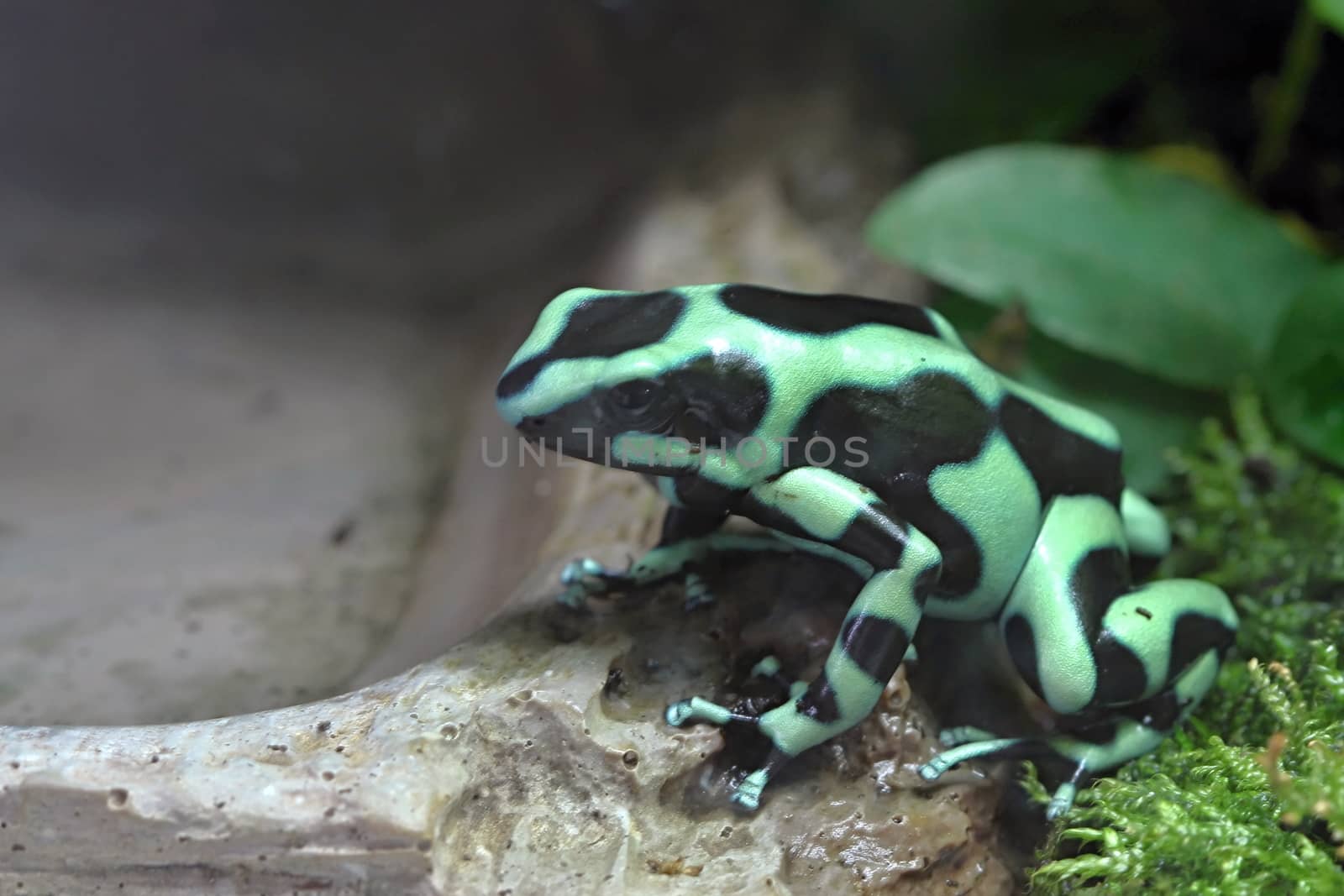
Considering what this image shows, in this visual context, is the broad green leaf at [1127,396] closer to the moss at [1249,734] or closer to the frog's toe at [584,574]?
the moss at [1249,734]

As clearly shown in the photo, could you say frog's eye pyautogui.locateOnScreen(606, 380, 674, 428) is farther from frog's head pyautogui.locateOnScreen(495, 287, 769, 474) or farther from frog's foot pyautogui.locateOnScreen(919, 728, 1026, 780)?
frog's foot pyautogui.locateOnScreen(919, 728, 1026, 780)

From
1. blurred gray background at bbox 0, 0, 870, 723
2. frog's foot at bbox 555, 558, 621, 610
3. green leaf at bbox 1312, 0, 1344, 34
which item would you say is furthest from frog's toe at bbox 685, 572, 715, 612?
green leaf at bbox 1312, 0, 1344, 34

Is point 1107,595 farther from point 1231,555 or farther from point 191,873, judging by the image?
point 191,873

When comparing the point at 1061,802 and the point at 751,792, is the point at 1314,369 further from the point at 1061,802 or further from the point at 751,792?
the point at 751,792

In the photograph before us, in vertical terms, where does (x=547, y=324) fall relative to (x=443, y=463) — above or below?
above

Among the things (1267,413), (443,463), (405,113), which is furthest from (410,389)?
(1267,413)

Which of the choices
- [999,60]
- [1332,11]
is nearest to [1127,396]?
[1332,11]
